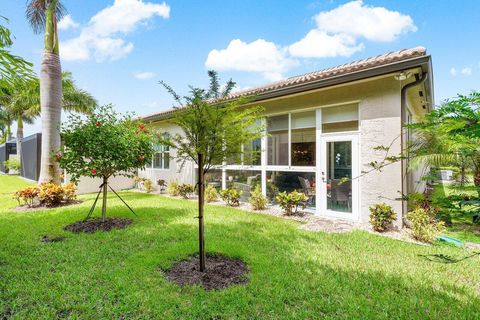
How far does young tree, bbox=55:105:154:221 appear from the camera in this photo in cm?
628

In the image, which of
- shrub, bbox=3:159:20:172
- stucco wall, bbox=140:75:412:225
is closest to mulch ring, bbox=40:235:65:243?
stucco wall, bbox=140:75:412:225

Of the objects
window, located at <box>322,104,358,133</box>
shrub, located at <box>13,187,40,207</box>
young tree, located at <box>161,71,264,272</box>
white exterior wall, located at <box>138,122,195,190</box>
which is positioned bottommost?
shrub, located at <box>13,187,40,207</box>

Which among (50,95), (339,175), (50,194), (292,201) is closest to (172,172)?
(50,194)

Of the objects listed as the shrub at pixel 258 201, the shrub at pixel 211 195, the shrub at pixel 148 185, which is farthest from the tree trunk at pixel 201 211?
the shrub at pixel 148 185

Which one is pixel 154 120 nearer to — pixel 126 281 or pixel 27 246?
pixel 27 246

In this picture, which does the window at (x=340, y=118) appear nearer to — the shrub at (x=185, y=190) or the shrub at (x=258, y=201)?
the shrub at (x=258, y=201)

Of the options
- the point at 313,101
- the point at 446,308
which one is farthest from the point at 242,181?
the point at 446,308

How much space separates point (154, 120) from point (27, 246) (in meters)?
8.79

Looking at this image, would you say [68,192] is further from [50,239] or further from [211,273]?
[211,273]

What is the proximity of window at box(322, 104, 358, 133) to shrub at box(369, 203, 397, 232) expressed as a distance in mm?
2340

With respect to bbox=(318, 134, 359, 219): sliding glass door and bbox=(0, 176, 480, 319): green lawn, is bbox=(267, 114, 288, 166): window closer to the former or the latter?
bbox=(318, 134, 359, 219): sliding glass door

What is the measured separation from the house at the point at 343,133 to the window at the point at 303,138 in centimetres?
3

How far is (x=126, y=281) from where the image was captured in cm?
362

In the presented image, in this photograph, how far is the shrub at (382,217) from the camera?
6.22m
